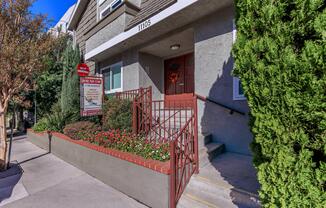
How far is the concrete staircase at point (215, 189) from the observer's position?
2.57 metres

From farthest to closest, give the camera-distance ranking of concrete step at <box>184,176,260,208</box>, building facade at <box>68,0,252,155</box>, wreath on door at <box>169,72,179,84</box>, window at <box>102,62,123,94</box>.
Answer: window at <box>102,62,123,94</box>, wreath on door at <box>169,72,179,84</box>, building facade at <box>68,0,252,155</box>, concrete step at <box>184,176,260,208</box>

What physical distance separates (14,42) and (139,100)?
333 centimetres

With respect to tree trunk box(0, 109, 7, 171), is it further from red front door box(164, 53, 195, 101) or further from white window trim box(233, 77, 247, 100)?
white window trim box(233, 77, 247, 100)

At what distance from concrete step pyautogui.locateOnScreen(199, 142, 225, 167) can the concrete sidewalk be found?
140 centimetres

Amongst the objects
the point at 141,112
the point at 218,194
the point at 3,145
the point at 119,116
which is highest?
the point at 141,112

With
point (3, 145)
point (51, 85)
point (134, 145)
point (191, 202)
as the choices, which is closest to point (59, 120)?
point (3, 145)

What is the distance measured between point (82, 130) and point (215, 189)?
4.48 meters

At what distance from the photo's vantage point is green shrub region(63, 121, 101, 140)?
5592 millimetres

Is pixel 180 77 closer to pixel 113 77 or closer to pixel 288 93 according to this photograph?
pixel 113 77

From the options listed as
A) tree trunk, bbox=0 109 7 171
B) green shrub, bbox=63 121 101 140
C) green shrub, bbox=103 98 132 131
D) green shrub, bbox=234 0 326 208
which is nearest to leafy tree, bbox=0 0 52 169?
tree trunk, bbox=0 109 7 171

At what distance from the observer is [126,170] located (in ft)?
12.2

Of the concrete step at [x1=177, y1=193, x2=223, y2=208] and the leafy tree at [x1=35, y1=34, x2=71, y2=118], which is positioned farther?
the leafy tree at [x1=35, y1=34, x2=71, y2=118]

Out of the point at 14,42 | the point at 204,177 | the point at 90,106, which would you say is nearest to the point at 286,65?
the point at 204,177

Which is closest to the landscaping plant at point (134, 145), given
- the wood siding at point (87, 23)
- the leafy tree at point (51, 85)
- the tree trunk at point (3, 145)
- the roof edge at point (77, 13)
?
the tree trunk at point (3, 145)
